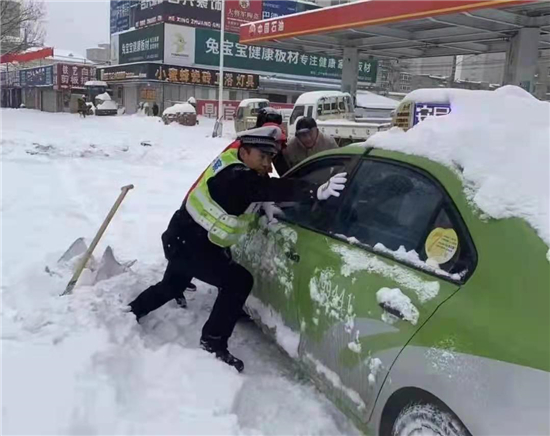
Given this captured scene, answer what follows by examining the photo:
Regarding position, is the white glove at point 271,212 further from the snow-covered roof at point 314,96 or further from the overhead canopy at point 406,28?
the snow-covered roof at point 314,96

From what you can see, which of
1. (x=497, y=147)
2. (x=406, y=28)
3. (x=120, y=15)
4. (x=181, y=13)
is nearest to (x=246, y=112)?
(x=406, y=28)

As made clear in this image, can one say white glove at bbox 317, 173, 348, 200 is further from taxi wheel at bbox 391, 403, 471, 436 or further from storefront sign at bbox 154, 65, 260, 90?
storefront sign at bbox 154, 65, 260, 90

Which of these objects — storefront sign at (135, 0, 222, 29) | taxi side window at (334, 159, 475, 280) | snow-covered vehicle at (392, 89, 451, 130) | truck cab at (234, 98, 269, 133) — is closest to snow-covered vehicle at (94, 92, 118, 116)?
storefront sign at (135, 0, 222, 29)

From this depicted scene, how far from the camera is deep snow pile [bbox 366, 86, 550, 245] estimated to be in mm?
2018

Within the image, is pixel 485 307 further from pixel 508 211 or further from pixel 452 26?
pixel 452 26

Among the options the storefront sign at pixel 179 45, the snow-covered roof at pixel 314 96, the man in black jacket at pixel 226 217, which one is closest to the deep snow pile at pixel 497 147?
the man in black jacket at pixel 226 217

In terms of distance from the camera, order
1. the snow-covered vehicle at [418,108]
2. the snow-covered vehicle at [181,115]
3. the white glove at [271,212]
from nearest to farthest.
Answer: the white glove at [271,212], the snow-covered vehicle at [418,108], the snow-covered vehicle at [181,115]

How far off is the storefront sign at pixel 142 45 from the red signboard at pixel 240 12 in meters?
7.38

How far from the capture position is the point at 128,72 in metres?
40.0

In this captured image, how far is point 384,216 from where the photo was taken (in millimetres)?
2711

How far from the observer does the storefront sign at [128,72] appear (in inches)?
1469

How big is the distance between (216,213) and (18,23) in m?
33.8

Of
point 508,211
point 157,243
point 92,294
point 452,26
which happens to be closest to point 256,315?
point 92,294

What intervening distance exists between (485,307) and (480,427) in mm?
400
